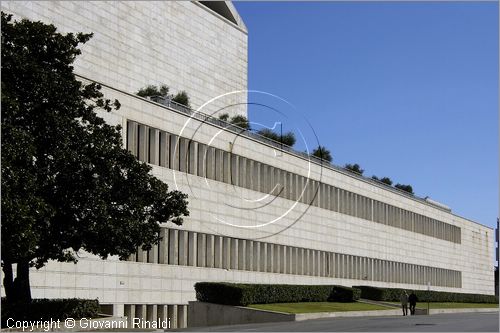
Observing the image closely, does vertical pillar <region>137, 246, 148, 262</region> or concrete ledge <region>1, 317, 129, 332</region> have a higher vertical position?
vertical pillar <region>137, 246, 148, 262</region>

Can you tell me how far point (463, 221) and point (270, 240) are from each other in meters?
54.4

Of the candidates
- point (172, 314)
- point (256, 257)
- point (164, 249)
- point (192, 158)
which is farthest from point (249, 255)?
point (164, 249)

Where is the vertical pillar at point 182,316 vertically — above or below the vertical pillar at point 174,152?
below

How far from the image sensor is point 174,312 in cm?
5631

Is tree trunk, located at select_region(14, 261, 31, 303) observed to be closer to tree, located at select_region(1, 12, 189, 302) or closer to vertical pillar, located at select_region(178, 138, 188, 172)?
tree, located at select_region(1, 12, 189, 302)

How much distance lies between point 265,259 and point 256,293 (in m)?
14.7

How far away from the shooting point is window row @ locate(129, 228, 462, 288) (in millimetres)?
55750

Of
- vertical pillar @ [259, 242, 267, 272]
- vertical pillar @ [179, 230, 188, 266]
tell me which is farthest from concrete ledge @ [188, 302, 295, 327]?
vertical pillar @ [259, 242, 267, 272]

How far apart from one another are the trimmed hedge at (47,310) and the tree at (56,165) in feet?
2.96

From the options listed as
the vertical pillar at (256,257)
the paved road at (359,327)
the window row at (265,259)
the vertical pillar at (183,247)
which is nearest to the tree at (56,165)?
the paved road at (359,327)

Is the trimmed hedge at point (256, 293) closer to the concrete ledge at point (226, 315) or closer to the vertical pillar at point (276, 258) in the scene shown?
the concrete ledge at point (226, 315)

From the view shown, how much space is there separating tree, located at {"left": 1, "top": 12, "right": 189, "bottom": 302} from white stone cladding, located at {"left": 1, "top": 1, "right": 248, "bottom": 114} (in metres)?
25.3

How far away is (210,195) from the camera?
196 ft

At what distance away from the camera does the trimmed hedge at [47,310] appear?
33.1m
